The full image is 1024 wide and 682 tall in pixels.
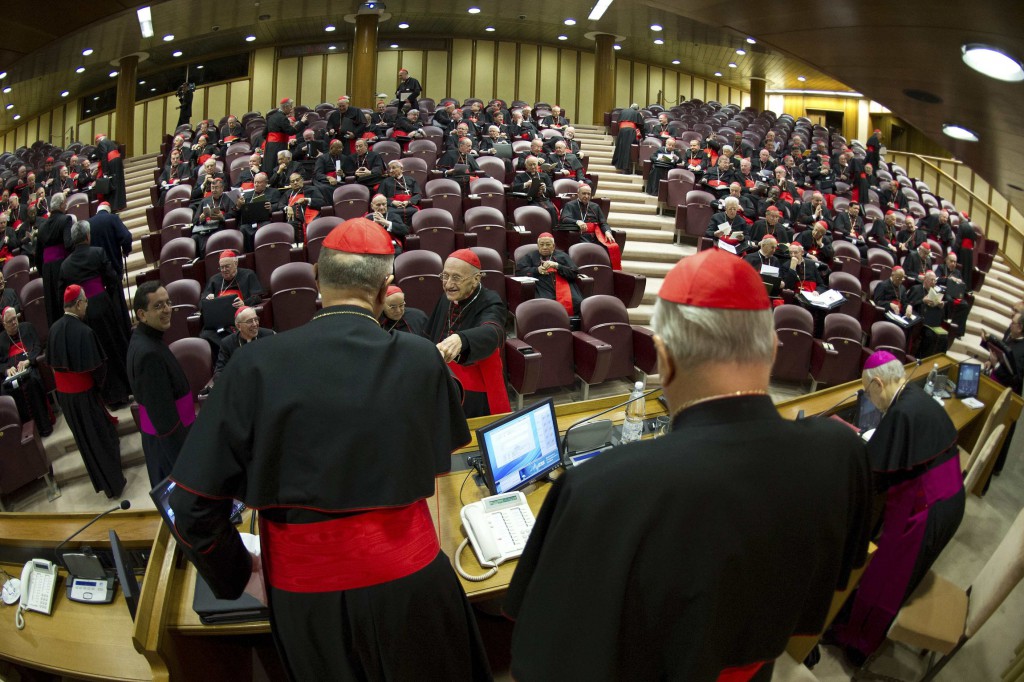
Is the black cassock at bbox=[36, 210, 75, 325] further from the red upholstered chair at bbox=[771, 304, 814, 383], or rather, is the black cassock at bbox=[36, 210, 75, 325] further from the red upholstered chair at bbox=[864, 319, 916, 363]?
the red upholstered chair at bbox=[864, 319, 916, 363]

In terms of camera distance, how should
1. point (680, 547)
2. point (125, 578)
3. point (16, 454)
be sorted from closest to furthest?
point (680, 547) < point (125, 578) < point (16, 454)

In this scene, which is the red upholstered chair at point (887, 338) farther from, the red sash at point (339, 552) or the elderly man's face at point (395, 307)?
the red sash at point (339, 552)

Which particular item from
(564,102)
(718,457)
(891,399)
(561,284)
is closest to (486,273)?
(561,284)

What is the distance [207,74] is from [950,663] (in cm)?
2227

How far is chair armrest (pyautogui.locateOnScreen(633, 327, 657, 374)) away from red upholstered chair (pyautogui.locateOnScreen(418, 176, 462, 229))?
121 inches

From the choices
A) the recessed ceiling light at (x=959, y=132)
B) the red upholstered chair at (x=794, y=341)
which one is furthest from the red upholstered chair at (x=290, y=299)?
the recessed ceiling light at (x=959, y=132)

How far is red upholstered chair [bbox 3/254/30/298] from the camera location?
796 cm

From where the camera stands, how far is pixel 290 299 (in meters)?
6.46

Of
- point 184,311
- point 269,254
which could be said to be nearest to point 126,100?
point 269,254

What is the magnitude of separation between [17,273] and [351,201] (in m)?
3.79

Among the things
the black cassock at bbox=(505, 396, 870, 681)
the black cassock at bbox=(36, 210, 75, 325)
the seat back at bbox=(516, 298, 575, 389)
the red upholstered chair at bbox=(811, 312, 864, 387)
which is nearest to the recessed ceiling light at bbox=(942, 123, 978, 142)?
the black cassock at bbox=(505, 396, 870, 681)

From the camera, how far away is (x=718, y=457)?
111cm

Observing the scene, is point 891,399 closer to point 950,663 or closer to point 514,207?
point 950,663

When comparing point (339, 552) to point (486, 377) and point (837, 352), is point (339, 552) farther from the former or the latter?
point (837, 352)
